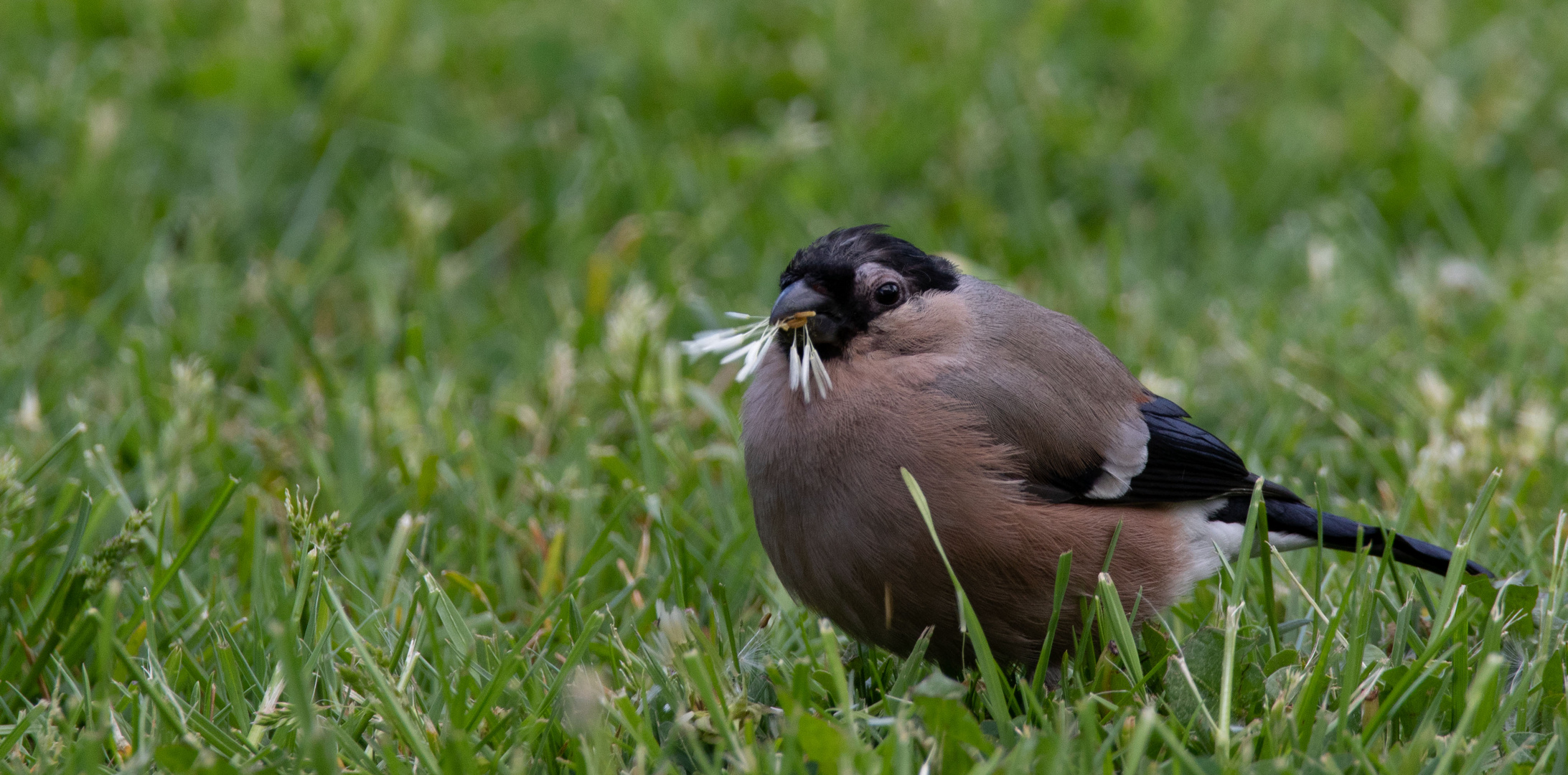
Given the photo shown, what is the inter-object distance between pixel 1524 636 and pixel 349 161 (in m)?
4.65

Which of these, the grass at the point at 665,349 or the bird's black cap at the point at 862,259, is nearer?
the grass at the point at 665,349

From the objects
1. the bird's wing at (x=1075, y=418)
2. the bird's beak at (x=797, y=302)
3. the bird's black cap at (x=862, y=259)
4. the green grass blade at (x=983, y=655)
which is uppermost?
the bird's black cap at (x=862, y=259)

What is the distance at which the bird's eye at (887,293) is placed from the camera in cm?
318

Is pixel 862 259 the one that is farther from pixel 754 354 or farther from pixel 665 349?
pixel 665 349

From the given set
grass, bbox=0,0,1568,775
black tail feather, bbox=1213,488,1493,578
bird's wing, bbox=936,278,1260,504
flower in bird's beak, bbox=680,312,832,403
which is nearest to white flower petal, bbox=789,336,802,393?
flower in bird's beak, bbox=680,312,832,403

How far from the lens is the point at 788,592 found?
3.02 metres

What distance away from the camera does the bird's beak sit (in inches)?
120

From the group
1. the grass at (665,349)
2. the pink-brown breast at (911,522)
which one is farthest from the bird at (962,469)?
the grass at (665,349)

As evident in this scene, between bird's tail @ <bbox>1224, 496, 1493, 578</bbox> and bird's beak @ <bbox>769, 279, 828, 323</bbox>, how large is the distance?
111 cm

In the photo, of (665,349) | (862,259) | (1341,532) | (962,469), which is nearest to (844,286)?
(862,259)

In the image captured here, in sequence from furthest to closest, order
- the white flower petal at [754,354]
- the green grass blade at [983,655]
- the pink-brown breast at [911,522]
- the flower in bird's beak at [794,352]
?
the white flower petal at [754,354], the flower in bird's beak at [794,352], the pink-brown breast at [911,522], the green grass blade at [983,655]

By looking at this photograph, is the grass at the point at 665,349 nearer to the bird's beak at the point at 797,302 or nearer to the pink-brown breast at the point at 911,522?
the pink-brown breast at the point at 911,522

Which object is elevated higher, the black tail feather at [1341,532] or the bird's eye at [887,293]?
the bird's eye at [887,293]

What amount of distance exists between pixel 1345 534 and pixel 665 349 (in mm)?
2162
